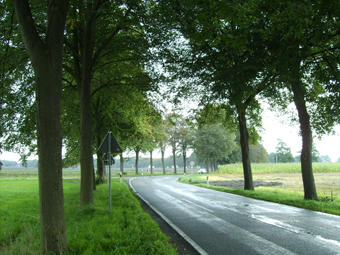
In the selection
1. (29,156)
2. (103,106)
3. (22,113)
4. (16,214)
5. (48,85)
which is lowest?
(16,214)

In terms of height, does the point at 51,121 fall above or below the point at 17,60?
below

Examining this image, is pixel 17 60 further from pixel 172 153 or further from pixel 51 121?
pixel 172 153

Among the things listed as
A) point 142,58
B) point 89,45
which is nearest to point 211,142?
point 142,58

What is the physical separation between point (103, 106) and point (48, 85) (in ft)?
43.4

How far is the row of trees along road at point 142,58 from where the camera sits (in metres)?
4.65

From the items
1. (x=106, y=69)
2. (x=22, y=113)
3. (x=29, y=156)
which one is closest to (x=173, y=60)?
(x=106, y=69)

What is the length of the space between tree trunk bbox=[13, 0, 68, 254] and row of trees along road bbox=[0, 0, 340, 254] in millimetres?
18

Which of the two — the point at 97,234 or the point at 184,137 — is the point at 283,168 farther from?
the point at 97,234

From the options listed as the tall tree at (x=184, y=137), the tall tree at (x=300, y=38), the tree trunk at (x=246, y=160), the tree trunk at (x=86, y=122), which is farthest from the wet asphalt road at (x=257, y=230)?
the tall tree at (x=184, y=137)

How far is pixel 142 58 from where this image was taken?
37.0 feet

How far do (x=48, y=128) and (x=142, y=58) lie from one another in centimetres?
744

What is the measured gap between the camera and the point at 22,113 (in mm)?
11906

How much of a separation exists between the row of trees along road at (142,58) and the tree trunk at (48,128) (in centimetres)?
2

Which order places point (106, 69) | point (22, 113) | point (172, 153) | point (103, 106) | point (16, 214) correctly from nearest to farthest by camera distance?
point (16, 214)
point (22, 113)
point (106, 69)
point (103, 106)
point (172, 153)
